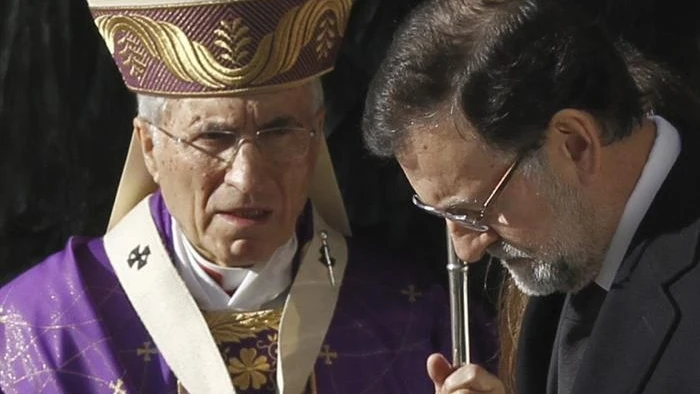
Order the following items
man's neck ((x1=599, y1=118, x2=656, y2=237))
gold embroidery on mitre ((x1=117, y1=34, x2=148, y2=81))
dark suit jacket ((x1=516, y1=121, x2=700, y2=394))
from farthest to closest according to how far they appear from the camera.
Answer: gold embroidery on mitre ((x1=117, y1=34, x2=148, y2=81)), man's neck ((x1=599, y1=118, x2=656, y2=237)), dark suit jacket ((x1=516, y1=121, x2=700, y2=394))

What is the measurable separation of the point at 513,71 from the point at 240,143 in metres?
1.21

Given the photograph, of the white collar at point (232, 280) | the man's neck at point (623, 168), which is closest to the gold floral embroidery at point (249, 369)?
the white collar at point (232, 280)

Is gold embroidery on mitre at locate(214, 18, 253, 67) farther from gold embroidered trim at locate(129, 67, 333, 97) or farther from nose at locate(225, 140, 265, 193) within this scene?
nose at locate(225, 140, 265, 193)

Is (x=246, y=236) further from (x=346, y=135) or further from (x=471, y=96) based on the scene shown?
(x=471, y=96)

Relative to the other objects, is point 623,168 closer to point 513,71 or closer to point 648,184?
point 648,184

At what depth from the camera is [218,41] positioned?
12.0 ft

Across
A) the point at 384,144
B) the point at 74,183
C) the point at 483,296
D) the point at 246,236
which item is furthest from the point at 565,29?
the point at 74,183

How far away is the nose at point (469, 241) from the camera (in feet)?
8.98

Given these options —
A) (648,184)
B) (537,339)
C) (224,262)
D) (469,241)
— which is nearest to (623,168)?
(648,184)

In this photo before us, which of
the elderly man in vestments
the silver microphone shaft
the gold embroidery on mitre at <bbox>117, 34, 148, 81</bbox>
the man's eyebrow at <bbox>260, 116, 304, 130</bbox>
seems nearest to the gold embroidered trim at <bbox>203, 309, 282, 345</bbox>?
the elderly man in vestments

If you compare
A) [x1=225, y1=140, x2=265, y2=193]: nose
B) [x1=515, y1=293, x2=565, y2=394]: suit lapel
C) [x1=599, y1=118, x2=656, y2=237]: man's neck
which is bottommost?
[x1=515, y1=293, x2=565, y2=394]: suit lapel

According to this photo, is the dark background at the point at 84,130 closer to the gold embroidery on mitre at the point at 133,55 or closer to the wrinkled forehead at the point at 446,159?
the gold embroidery on mitre at the point at 133,55

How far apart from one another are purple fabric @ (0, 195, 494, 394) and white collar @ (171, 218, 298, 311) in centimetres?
8

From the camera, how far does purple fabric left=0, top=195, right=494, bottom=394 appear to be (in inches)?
148
